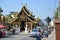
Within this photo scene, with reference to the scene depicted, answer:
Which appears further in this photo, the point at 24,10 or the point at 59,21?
the point at 24,10

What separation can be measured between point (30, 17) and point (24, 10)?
266cm

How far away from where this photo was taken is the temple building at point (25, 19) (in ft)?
243

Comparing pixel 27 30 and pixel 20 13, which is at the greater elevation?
pixel 20 13

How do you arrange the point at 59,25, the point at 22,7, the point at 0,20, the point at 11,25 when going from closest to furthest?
the point at 59,25, the point at 0,20, the point at 22,7, the point at 11,25

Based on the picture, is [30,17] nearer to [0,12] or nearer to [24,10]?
[24,10]

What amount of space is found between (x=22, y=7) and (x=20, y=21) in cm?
522

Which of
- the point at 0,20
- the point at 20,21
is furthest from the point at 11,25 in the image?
the point at 0,20

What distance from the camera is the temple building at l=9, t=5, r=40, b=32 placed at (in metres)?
73.9

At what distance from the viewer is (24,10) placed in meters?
73.8

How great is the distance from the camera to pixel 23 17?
7488cm

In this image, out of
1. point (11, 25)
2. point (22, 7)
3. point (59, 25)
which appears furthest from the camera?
point (11, 25)

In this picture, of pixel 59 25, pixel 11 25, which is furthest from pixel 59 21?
pixel 11 25

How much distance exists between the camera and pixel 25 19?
246 feet

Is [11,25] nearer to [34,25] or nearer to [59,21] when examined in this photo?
[34,25]
